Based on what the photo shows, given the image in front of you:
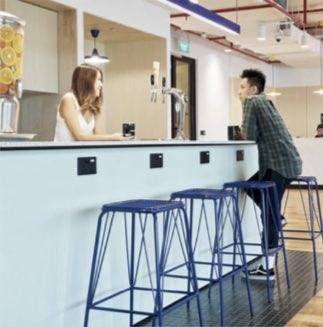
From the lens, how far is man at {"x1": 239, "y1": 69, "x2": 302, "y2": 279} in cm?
407

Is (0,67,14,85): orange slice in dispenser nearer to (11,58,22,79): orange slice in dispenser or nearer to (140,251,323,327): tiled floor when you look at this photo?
(11,58,22,79): orange slice in dispenser

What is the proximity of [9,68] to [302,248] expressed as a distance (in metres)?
3.64

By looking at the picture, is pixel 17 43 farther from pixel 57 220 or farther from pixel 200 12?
pixel 200 12

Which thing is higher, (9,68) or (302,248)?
(9,68)

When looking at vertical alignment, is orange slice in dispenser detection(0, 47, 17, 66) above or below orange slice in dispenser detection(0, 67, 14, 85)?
above

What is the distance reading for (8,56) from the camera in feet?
7.91

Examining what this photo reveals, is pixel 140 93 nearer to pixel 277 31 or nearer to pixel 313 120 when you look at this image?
pixel 277 31

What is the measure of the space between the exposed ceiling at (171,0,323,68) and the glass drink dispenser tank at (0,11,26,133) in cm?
483

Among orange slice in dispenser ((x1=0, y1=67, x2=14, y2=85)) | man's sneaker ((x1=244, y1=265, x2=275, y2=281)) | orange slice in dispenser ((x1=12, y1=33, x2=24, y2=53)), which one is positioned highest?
orange slice in dispenser ((x1=12, y1=33, x2=24, y2=53))

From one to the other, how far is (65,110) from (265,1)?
3997 mm

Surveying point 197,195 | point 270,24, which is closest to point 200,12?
point 270,24

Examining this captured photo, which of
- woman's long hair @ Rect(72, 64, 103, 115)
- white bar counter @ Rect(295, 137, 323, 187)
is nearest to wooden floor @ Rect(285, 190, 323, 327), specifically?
white bar counter @ Rect(295, 137, 323, 187)

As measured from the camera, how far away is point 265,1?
22.2 ft

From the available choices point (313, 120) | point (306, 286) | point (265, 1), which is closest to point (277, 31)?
point (265, 1)
